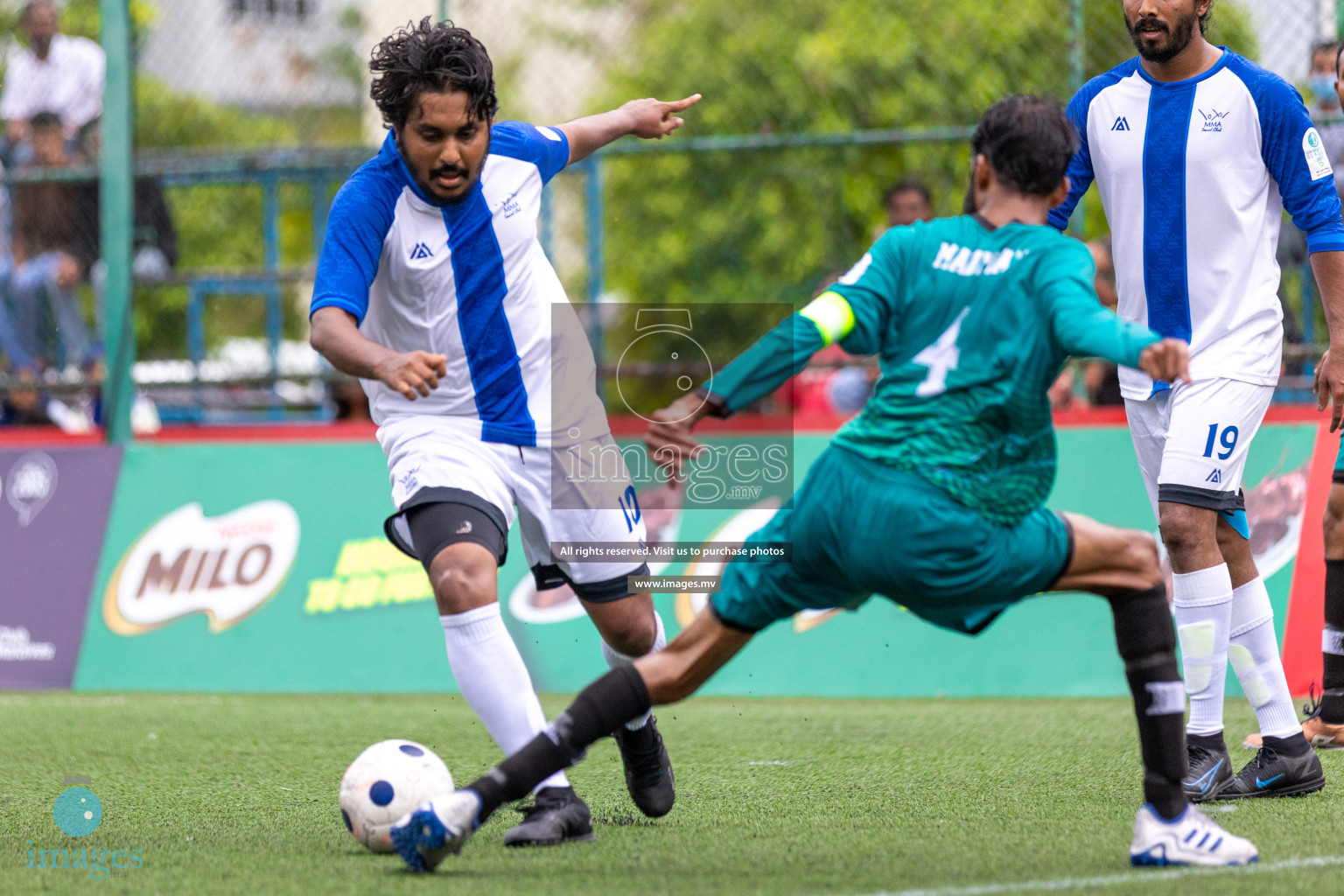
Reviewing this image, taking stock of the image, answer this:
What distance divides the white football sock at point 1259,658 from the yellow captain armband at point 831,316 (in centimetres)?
229

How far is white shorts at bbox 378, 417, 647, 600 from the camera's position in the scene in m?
4.39

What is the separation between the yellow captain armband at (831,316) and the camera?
3564 millimetres

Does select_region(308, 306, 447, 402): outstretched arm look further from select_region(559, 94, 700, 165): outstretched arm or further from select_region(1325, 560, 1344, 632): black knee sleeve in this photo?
select_region(1325, 560, 1344, 632): black knee sleeve

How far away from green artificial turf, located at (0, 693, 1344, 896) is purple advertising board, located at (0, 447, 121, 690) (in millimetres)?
920

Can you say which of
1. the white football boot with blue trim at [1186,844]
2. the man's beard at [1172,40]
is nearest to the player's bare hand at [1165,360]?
the white football boot with blue trim at [1186,844]

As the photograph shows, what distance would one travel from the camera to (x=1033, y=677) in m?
7.65

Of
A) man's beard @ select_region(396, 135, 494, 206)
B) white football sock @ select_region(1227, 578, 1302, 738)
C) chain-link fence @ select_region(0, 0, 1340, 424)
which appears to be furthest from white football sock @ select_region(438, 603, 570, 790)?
chain-link fence @ select_region(0, 0, 1340, 424)

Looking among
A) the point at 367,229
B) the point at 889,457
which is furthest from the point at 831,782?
the point at 367,229

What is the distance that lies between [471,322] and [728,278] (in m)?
13.5

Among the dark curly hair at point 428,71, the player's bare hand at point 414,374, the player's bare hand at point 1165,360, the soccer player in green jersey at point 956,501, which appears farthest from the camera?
the dark curly hair at point 428,71

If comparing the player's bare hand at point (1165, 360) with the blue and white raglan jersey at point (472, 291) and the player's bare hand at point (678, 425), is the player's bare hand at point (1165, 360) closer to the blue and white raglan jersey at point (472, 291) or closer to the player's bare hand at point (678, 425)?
the player's bare hand at point (678, 425)

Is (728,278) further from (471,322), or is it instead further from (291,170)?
(471,322)

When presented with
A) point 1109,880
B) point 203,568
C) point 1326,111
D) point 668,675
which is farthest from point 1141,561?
point 203,568

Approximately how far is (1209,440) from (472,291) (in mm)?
2326
